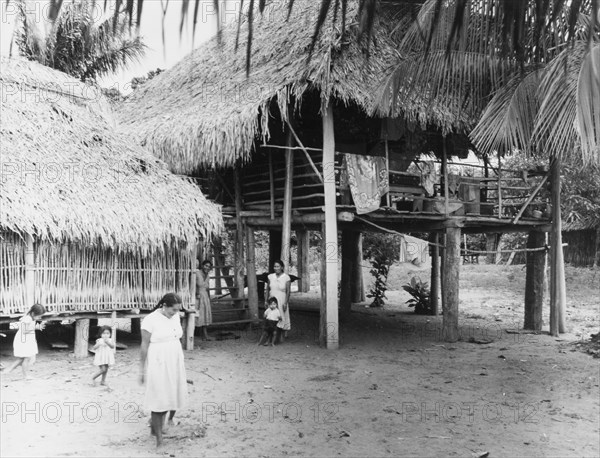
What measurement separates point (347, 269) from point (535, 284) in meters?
4.06

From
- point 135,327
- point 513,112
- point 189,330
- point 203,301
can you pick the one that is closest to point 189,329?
point 189,330

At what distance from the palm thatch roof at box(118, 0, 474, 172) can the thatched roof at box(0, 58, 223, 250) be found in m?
0.72

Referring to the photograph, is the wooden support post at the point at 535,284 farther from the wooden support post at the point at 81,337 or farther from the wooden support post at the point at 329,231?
the wooden support post at the point at 81,337

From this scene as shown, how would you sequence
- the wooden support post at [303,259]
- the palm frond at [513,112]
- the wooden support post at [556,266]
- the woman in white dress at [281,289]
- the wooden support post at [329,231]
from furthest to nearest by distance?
the wooden support post at [303,259]
the wooden support post at [556,266]
the woman in white dress at [281,289]
the wooden support post at [329,231]
the palm frond at [513,112]

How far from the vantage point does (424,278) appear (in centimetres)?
2223

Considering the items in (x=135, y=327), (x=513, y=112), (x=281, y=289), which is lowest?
(x=135, y=327)

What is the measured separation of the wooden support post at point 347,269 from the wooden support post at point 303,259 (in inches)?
156

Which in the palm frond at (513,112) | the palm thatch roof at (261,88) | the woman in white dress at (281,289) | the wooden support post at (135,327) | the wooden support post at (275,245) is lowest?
the wooden support post at (135,327)

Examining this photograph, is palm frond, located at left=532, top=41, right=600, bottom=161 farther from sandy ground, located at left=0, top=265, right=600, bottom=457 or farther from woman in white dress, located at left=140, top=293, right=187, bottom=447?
woman in white dress, located at left=140, top=293, right=187, bottom=447

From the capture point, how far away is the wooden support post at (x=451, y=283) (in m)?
10.8

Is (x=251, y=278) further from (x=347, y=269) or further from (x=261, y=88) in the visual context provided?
(x=261, y=88)

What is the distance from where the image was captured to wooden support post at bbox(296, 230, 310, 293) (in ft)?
61.5

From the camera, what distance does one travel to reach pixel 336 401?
23.0 feet

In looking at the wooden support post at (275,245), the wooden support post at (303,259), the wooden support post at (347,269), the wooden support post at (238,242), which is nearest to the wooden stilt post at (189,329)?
the wooden support post at (238,242)
